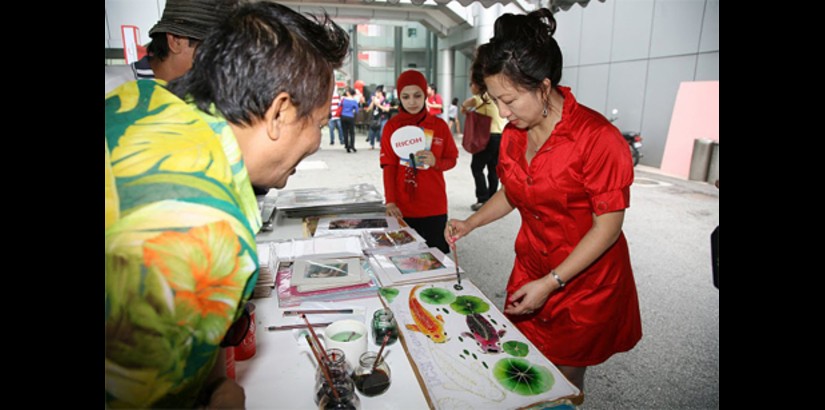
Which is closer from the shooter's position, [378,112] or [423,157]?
[423,157]

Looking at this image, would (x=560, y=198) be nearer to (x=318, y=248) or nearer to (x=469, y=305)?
(x=469, y=305)

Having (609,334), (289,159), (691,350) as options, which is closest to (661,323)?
(691,350)

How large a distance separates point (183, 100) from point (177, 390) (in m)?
0.47

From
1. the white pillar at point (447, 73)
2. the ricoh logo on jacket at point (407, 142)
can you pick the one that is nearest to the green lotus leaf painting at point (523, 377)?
the ricoh logo on jacket at point (407, 142)

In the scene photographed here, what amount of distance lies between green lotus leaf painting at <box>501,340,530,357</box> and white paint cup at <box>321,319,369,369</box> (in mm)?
394

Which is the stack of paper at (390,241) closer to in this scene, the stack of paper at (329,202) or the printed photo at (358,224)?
the printed photo at (358,224)

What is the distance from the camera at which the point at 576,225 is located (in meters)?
1.52

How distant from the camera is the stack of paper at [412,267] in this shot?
1.64 meters

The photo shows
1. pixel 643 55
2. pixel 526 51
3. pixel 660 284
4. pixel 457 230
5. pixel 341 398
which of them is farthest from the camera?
pixel 643 55

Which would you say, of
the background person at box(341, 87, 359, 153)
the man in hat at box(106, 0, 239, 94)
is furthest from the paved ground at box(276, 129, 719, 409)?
the background person at box(341, 87, 359, 153)

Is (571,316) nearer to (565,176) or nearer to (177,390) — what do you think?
(565,176)

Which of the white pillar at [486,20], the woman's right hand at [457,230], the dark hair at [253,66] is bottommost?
the woman's right hand at [457,230]

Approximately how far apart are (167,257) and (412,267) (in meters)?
1.24

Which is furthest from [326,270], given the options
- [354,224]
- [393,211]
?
[393,211]
